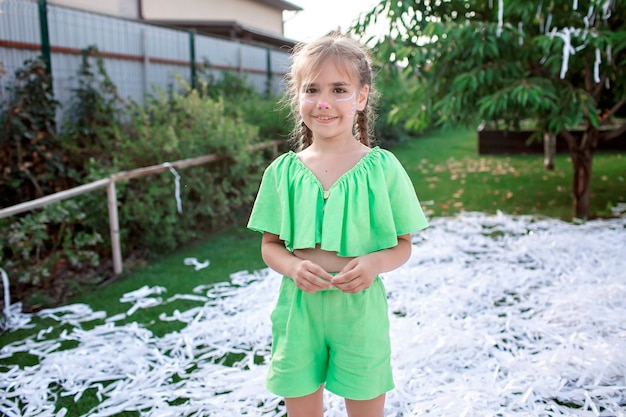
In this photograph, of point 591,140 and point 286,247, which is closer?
point 286,247

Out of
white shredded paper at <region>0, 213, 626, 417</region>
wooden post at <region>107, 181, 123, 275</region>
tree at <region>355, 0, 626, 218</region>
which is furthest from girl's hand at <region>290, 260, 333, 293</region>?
tree at <region>355, 0, 626, 218</region>

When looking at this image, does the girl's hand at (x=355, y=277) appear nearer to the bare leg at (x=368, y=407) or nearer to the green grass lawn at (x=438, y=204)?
the bare leg at (x=368, y=407)

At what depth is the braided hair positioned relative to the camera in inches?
65.6

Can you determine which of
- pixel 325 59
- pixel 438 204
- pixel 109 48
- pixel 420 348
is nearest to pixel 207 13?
pixel 109 48

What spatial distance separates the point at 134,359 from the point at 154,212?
2143 mm

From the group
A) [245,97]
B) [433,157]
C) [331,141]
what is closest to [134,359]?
[331,141]

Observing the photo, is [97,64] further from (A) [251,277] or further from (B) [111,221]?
(A) [251,277]

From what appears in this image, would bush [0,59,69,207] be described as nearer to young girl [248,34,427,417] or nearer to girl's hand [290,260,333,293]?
young girl [248,34,427,417]

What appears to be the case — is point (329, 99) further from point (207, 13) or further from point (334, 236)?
point (207, 13)

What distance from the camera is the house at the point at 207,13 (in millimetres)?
12883

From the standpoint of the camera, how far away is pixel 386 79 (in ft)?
20.3

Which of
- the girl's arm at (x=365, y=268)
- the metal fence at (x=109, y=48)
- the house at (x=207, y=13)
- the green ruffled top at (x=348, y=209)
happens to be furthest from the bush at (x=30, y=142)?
the house at (x=207, y=13)

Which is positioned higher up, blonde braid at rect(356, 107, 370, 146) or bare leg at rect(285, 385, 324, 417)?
blonde braid at rect(356, 107, 370, 146)

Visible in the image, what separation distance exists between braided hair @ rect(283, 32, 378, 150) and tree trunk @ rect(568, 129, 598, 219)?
16.9 feet
